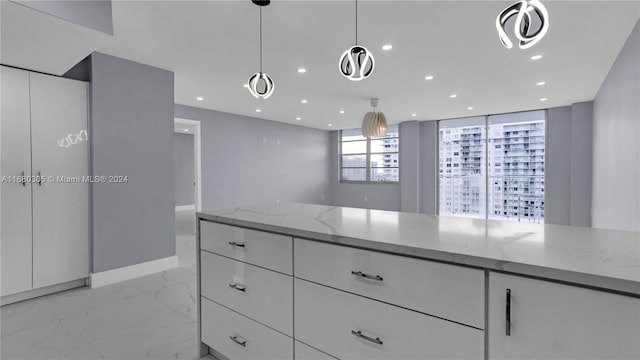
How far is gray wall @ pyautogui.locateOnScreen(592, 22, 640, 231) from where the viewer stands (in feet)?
9.49

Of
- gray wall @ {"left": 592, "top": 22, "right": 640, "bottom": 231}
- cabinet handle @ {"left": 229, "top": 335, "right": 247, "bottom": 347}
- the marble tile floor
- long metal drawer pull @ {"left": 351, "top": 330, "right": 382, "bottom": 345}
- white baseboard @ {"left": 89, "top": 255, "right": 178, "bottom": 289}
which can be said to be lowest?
the marble tile floor

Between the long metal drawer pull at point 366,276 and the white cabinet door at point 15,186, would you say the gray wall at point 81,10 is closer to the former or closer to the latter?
the white cabinet door at point 15,186

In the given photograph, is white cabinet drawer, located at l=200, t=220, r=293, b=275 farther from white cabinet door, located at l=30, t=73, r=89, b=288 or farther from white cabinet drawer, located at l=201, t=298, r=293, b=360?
white cabinet door, located at l=30, t=73, r=89, b=288

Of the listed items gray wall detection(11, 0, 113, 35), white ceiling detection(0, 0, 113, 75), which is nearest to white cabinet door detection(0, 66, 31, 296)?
white ceiling detection(0, 0, 113, 75)

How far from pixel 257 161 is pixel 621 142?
656 cm

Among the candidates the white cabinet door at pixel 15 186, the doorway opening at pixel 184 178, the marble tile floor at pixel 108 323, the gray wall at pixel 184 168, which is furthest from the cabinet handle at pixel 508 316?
the gray wall at pixel 184 168

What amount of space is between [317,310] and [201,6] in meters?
2.39

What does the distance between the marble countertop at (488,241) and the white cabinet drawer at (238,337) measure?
1.69 ft

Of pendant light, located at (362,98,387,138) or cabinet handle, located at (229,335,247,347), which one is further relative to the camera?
pendant light, located at (362,98,387,138)

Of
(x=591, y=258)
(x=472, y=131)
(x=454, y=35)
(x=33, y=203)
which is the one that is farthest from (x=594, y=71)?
(x=33, y=203)

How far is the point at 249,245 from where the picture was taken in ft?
5.59

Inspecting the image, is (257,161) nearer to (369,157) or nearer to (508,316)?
(369,157)

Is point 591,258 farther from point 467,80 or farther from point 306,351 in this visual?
point 467,80

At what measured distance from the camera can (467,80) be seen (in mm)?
4551
